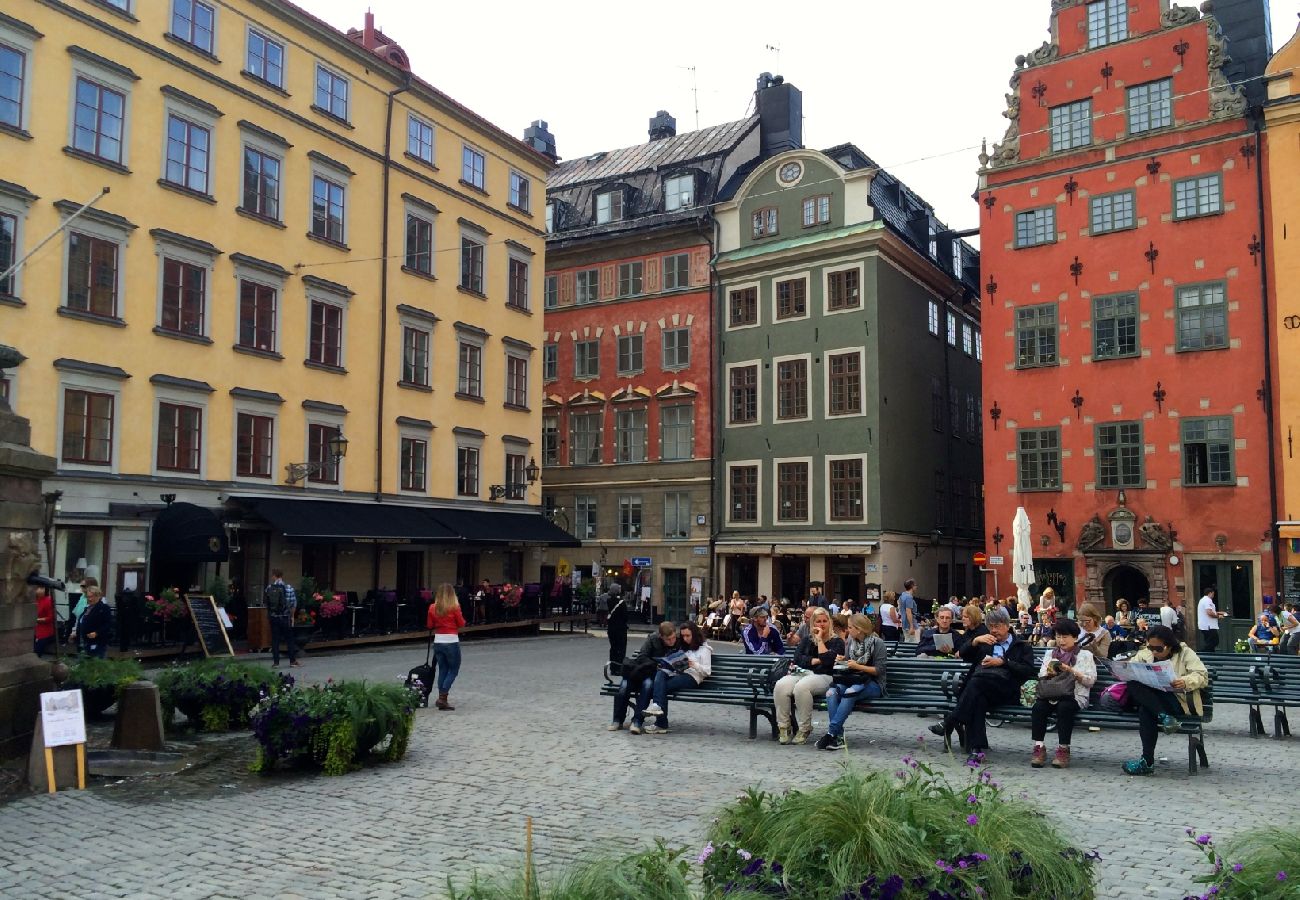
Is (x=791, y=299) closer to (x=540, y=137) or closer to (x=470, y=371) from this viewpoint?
(x=470, y=371)

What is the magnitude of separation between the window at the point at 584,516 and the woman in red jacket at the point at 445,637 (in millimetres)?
28563

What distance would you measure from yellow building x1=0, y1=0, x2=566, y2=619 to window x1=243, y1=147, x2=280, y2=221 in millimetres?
79

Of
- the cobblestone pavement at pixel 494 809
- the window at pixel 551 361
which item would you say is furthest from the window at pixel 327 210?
the cobblestone pavement at pixel 494 809

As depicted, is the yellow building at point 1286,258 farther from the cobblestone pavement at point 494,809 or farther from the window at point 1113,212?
the cobblestone pavement at point 494,809

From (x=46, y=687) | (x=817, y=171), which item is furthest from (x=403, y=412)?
(x=46, y=687)

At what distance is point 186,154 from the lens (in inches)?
1073

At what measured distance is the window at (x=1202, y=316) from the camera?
3109 cm

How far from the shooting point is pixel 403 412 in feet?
111

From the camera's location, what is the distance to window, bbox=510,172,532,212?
3931cm

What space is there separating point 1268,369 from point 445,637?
24434 mm

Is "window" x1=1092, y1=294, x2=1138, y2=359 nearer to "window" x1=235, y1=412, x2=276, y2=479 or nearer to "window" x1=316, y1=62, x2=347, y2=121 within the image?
"window" x1=316, y1=62, x2=347, y2=121

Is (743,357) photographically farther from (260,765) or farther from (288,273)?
(260,765)

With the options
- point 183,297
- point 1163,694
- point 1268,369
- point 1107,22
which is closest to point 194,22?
point 183,297

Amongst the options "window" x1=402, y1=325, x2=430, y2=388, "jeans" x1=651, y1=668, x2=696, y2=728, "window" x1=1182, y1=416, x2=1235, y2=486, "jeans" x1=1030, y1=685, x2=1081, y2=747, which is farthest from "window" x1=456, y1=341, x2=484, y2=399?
"jeans" x1=1030, y1=685, x2=1081, y2=747
